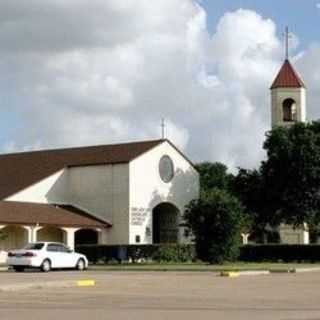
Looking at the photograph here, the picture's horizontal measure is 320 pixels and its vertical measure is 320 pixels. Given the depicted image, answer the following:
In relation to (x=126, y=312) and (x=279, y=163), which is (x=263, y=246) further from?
(x=126, y=312)

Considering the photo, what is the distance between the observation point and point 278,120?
277ft

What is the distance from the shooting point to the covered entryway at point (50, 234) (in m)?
64.9

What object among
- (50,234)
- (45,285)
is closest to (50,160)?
(50,234)

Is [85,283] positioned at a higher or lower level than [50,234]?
lower

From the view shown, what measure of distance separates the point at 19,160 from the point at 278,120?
23.9m

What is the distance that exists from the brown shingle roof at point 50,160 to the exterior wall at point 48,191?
16.4 inches

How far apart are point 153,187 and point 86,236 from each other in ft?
20.4

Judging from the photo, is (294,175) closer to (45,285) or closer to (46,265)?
(46,265)

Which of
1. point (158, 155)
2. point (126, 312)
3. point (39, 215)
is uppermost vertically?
point (158, 155)

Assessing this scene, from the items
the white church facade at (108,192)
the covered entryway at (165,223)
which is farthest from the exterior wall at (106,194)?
the covered entryway at (165,223)

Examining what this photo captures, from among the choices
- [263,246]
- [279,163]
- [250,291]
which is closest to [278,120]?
[279,163]

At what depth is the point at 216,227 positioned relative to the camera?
52.0 m

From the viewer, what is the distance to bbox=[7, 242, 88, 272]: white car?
44125mm

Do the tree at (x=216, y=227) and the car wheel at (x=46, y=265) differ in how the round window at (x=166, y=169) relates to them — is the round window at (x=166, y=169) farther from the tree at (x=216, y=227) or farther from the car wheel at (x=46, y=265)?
the car wheel at (x=46, y=265)
